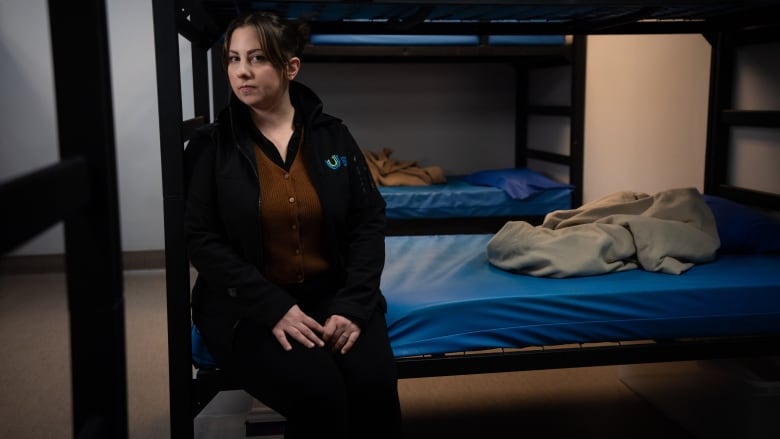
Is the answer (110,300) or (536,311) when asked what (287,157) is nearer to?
(536,311)

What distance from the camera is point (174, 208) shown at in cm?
182

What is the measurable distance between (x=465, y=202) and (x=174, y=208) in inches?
96.9

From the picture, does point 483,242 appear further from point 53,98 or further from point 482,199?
point 53,98

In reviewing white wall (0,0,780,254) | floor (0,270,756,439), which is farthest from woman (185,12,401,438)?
white wall (0,0,780,254)

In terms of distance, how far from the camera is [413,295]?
2.01 metres

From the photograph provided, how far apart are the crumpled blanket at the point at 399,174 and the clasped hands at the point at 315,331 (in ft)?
8.49

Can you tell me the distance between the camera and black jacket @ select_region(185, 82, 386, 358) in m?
1.72

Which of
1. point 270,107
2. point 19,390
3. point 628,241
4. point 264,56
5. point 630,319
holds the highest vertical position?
point 264,56

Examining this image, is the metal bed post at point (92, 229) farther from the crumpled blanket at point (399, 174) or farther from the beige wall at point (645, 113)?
the crumpled blanket at point (399, 174)

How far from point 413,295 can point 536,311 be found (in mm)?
315

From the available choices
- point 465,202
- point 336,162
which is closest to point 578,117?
point 465,202

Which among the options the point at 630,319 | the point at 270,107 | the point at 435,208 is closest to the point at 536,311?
the point at 630,319

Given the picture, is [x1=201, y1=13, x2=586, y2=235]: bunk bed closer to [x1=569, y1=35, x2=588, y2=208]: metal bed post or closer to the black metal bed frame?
[x1=569, y1=35, x2=588, y2=208]: metal bed post

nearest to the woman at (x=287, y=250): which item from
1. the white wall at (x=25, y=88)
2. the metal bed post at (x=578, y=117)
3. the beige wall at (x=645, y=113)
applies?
the beige wall at (x=645, y=113)
